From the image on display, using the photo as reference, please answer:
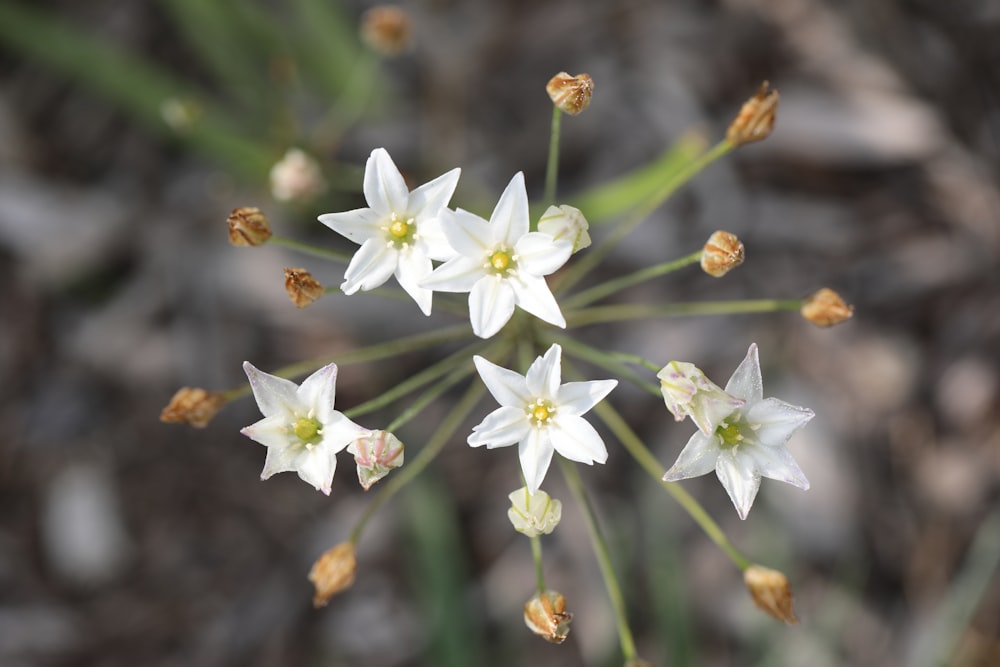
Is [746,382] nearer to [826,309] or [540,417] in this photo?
[826,309]

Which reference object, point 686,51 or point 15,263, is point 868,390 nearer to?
point 686,51

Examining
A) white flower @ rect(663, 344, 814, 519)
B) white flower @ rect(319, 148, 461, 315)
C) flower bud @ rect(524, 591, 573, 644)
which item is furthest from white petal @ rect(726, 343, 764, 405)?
white flower @ rect(319, 148, 461, 315)

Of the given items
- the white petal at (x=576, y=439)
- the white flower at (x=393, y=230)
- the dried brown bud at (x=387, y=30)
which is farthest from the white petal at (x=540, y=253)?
the dried brown bud at (x=387, y=30)

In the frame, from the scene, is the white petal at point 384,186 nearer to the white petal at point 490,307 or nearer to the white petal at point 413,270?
the white petal at point 413,270

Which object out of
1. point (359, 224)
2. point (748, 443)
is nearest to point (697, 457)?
point (748, 443)

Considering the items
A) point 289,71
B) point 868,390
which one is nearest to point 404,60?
point 289,71

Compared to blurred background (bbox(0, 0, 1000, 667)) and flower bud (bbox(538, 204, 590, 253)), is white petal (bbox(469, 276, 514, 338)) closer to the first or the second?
flower bud (bbox(538, 204, 590, 253))
